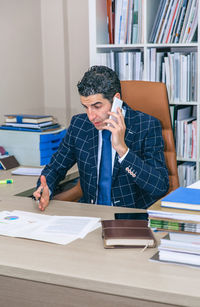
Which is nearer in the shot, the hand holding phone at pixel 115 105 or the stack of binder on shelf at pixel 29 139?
the hand holding phone at pixel 115 105

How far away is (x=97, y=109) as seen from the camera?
204cm

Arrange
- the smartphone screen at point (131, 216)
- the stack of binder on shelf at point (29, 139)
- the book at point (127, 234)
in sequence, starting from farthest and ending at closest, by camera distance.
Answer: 1. the stack of binder on shelf at point (29, 139)
2. the smartphone screen at point (131, 216)
3. the book at point (127, 234)

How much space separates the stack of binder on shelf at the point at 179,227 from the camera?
4.14ft

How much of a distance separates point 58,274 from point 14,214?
1.92 ft

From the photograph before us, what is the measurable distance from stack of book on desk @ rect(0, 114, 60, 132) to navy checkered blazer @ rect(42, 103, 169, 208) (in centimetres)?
68

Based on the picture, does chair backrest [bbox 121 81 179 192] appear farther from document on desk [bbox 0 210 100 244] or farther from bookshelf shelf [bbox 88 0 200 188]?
document on desk [bbox 0 210 100 244]

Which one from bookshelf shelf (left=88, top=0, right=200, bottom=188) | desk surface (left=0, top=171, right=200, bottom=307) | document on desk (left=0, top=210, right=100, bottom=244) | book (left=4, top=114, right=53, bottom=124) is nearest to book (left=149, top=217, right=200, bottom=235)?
desk surface (left=0, top=171, right=200, bottom=307)

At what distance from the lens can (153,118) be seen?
2189mm

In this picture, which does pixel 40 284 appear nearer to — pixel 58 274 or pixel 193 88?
pixel 58 274

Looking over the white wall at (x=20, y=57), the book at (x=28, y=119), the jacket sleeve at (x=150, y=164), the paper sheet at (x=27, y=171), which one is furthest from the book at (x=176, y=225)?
the white wall at (x=20, y=57)

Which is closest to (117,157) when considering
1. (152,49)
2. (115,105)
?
(115,105)

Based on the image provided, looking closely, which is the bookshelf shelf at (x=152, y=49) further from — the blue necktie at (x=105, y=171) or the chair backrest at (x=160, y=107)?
the blue necktie at (x=105, y=171)

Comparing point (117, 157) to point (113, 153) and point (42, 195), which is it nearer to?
point (113, 153)

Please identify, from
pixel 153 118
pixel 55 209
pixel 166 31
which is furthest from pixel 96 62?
pixel 55 209
